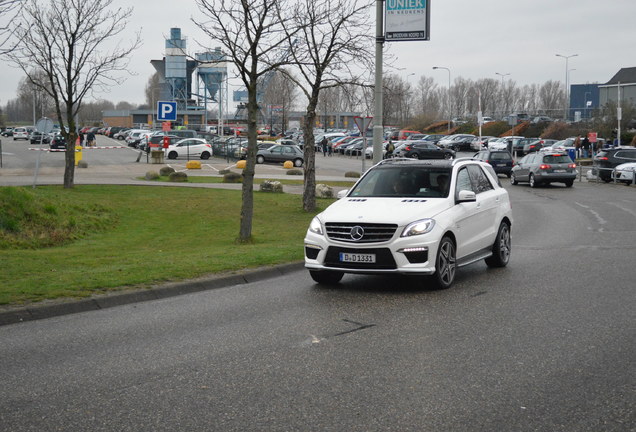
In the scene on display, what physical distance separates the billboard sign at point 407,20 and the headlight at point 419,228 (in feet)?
31.6

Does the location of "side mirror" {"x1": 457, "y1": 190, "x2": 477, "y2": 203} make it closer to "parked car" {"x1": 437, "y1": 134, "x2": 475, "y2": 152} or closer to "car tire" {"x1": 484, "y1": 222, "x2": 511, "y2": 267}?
"car tire" {"x1": 484, "y1": 222, "x2": 511, "y2": 267}

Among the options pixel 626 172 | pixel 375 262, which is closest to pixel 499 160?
pixel 626 172

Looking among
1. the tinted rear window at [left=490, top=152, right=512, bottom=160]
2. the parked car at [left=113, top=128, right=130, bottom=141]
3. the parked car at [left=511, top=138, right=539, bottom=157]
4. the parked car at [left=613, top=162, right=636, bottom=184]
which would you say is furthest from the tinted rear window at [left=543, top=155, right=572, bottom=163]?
the parked car at [left=113, top=128, right=130, bottom=141]

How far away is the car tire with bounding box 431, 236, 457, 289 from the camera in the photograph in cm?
991

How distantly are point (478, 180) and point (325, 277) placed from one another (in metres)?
3.15

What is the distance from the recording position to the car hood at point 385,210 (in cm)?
981

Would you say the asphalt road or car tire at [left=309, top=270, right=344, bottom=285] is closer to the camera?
the asphalt road

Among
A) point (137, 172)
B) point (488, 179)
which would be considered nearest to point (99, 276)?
point (488, 179)

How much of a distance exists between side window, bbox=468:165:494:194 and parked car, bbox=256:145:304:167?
41570mm

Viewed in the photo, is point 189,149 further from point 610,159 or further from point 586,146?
point 586,146

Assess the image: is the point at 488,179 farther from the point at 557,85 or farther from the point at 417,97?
the point at 557,85

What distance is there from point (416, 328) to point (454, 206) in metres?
3.24

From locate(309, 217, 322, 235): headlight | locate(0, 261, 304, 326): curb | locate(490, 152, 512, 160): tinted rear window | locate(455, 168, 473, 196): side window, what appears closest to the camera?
locate(0, 261, 304, 326): curb

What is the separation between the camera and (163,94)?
392 feet
